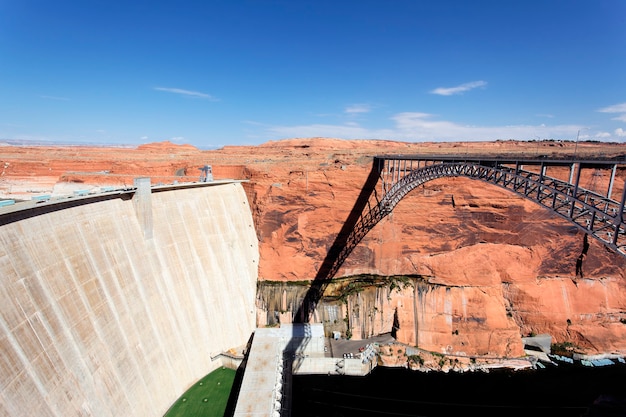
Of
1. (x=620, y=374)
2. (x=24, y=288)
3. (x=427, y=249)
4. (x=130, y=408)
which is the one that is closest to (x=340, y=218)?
(x=427, y=249)

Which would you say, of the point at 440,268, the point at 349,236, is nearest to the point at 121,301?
the point at 349,236

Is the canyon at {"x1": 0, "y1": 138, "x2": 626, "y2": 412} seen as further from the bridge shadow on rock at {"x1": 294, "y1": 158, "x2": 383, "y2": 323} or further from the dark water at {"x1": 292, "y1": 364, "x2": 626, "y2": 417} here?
the dark water at {"x1": 292, "y1": 364, "x2": 626, "y2": 417}

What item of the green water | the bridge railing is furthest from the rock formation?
the green water

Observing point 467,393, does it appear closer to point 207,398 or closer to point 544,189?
point 544,189

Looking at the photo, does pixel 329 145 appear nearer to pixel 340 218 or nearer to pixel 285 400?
pixel 340 218

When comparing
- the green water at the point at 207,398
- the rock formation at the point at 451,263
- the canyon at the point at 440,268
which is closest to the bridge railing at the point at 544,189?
the canyon at the point at 440,268

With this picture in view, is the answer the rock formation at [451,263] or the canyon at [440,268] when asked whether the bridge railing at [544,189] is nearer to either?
the canyon at [440,268]
